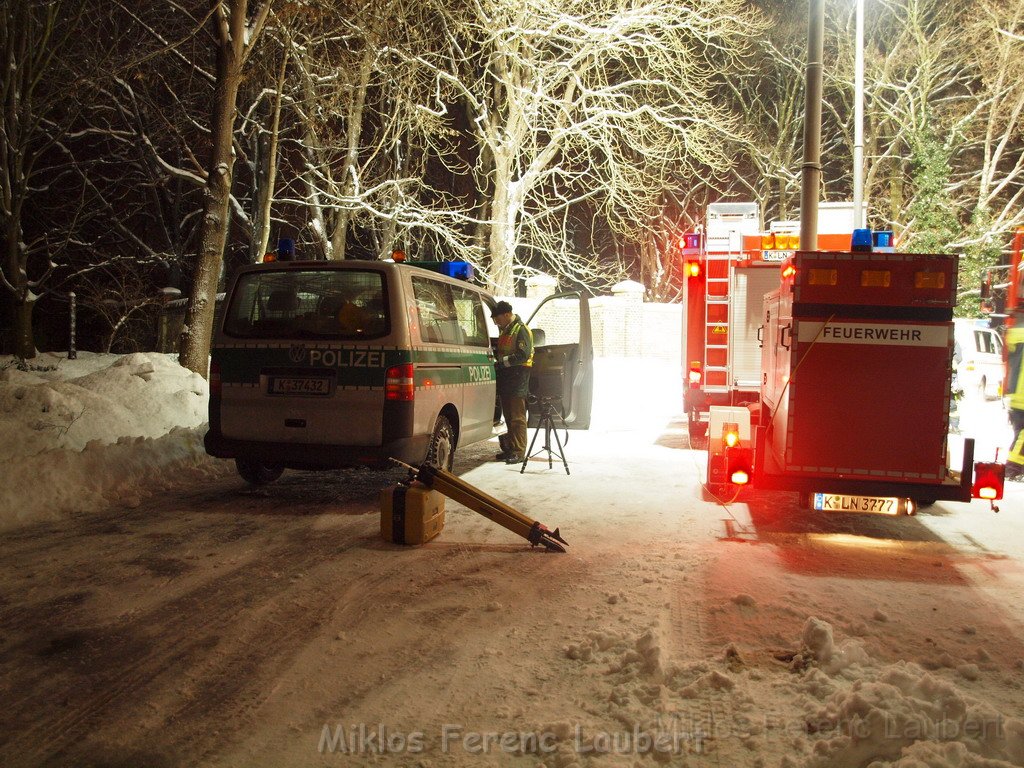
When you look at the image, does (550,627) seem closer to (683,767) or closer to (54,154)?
(683,767)

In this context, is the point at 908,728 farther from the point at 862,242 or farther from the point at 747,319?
the point at 747,319

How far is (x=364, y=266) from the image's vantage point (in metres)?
6.76

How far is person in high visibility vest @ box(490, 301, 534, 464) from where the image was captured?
30.0 ft

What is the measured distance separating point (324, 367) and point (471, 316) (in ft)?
7.90

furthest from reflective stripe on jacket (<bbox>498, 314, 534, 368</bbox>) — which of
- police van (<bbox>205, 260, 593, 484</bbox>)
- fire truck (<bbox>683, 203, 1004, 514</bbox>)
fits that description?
fire truck (<bbox>683, 203, 1004, 514</bbox>)

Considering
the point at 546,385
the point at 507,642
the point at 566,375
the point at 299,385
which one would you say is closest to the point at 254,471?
the point at 299,385

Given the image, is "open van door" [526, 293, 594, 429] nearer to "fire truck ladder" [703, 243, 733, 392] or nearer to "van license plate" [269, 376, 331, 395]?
"fire truck ladder" [703, 243, 733, 392]

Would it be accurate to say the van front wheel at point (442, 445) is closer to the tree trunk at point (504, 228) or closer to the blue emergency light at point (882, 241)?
the blue emergency light at point (882, 241)

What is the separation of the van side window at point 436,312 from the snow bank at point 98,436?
301 centimetres

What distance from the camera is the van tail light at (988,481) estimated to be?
19.1 feet

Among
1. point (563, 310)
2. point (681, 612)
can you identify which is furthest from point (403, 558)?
point (563, 310)

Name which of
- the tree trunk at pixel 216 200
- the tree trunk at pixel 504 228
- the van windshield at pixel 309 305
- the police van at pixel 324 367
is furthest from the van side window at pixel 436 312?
the tree trunk at pixel 504 228

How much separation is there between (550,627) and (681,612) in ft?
2.53

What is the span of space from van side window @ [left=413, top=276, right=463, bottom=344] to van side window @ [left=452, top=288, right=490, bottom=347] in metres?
0.16
